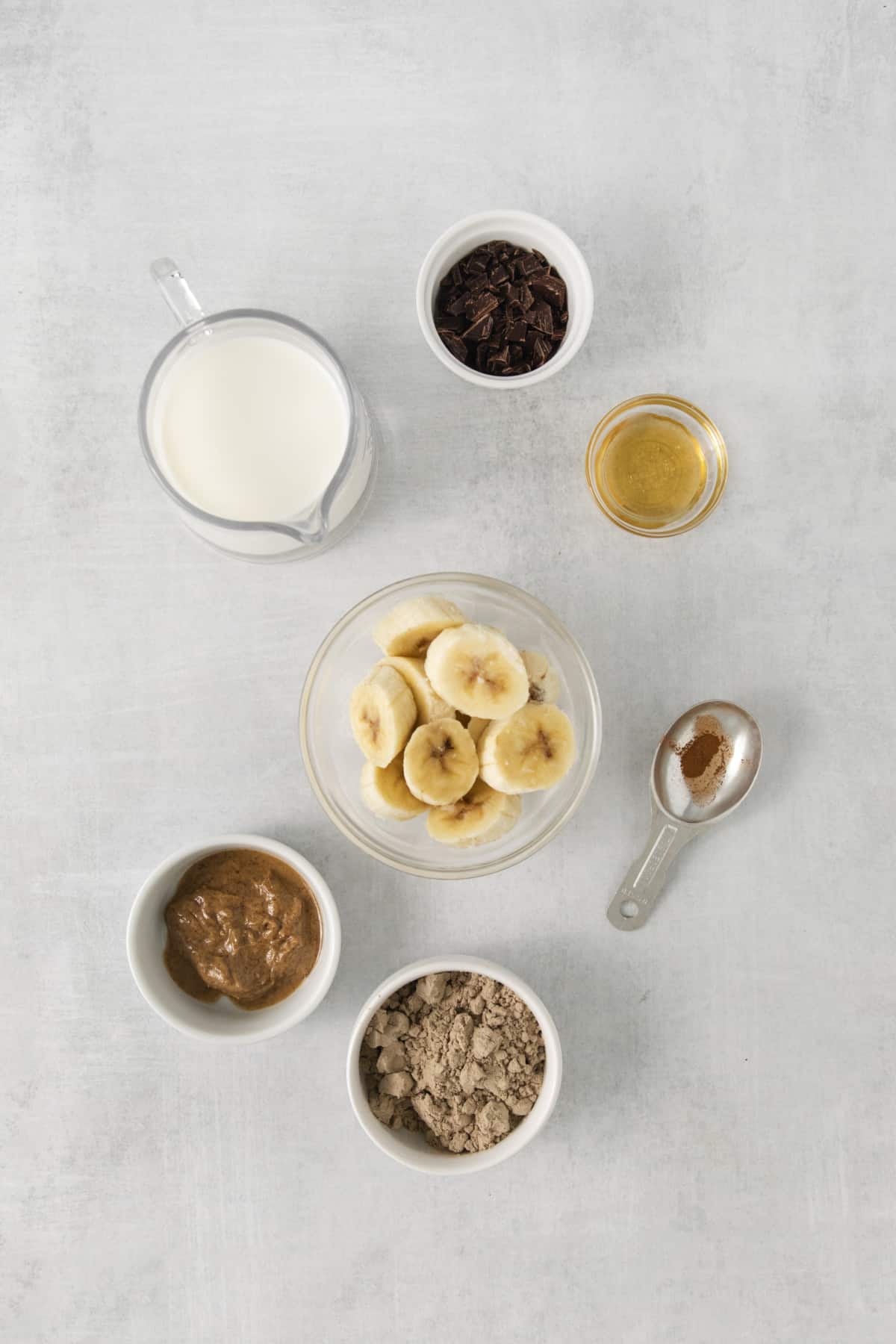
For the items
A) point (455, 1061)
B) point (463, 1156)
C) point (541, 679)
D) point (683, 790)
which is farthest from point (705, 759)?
point (463, 1156)

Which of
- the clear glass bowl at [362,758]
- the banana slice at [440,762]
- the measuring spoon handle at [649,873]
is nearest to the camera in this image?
the banana slice at [440,762]

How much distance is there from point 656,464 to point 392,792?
684 millimetres

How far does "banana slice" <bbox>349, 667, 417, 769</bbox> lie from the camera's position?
123 centimetres

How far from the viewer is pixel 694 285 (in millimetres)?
1514

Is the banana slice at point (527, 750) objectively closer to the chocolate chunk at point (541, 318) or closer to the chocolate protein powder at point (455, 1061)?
the chocolate protein powder at point (455, 1061)

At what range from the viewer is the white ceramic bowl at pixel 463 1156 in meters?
1.36

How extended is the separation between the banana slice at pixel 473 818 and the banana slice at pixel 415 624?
0.21m

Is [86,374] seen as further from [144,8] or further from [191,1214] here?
[191,1214]

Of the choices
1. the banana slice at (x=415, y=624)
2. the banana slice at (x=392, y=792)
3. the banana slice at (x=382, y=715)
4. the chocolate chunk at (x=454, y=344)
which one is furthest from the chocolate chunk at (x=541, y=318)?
the banana slice at (x=392, y=792)

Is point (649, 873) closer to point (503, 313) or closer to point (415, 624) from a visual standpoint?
point (415, 624)

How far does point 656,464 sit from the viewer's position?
148cm

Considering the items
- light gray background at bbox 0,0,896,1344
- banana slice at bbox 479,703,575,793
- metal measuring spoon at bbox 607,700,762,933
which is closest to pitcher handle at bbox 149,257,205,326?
light gray background at bbox 0,0,896,1344

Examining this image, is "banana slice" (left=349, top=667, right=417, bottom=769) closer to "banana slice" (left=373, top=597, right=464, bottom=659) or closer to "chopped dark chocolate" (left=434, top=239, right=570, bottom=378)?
"banana slice" (left=373, top=597, right=464, bottom=659)

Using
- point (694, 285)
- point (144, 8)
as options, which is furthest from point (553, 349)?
point (144, 8)
